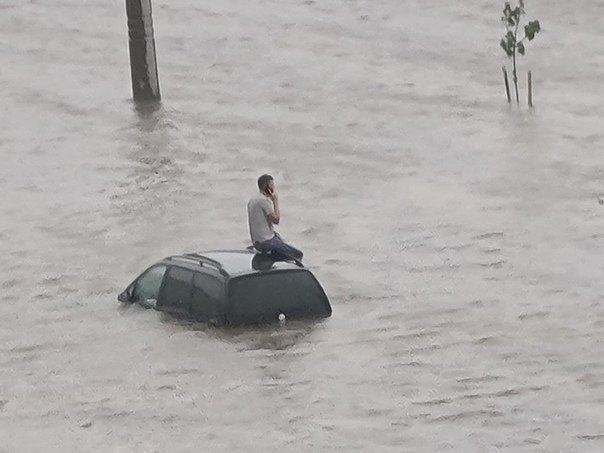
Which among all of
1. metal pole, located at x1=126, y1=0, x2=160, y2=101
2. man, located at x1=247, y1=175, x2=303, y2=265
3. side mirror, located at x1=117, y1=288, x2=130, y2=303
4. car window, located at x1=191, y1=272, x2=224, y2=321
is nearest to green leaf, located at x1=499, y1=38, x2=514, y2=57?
metal pole, located at x1=126, y1=0, x2=160, y2=101

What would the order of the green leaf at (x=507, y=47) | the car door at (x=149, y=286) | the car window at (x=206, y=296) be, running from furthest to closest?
the green leaf at (x=507, y=47) < the car door at (x=149, y=286) < the car window at (x=206, y=296)

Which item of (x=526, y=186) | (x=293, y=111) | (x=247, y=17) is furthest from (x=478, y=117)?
(x=247, y=17)

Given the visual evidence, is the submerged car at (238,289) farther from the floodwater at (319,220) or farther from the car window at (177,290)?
the floodwater at (319,220)

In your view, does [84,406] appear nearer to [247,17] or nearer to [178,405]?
[178,405]

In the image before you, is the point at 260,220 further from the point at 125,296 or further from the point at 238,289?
the point at 125,296

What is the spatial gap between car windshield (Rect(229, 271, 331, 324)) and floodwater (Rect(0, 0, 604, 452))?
269 millimetres

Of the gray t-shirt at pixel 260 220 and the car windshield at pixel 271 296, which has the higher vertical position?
the gray t-shirt at pixel 260 220

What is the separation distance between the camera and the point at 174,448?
Result: 17.6 meters

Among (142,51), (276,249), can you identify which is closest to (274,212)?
(276,249)

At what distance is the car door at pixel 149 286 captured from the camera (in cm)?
2178

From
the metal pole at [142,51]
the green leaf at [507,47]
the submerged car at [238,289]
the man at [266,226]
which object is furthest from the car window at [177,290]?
the green leaf at [507,47]

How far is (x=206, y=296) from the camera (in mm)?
20859

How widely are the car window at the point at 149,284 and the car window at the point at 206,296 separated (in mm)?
819

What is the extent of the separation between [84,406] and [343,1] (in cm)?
3543
